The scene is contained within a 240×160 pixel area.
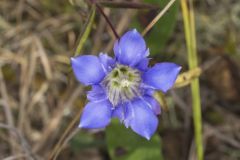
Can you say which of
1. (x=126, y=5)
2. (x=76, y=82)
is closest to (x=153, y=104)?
(x=126, y=5)

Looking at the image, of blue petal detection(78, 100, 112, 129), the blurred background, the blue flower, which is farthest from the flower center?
the blurred background

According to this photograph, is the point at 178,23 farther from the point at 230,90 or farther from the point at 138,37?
the point at 138,37

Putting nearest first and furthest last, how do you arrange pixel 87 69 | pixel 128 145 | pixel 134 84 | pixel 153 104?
pixel 87 69 → pixel 153 104 → pixel 134 84 → pixel 128 145

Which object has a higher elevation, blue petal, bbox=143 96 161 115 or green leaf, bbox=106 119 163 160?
blue petal, bbox=143 96 161 115

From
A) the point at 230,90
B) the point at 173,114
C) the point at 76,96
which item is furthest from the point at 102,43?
the point at 230,90

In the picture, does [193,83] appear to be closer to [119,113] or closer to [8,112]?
[119,113]

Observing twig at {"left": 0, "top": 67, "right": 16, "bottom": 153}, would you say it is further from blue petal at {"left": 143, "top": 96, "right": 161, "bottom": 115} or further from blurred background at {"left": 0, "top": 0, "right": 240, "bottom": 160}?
blue petal at {"left": 143, "top": 96, "right": 161, "bottom": 115}
